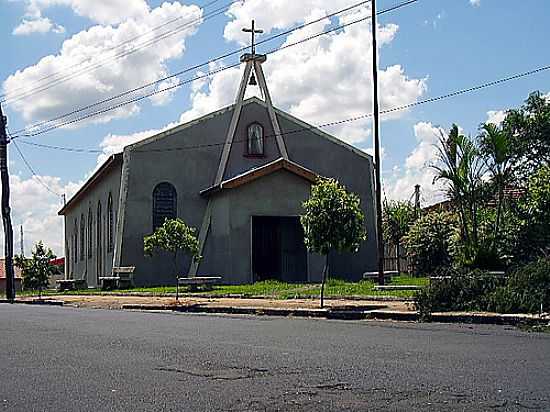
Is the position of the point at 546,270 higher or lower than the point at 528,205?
lower

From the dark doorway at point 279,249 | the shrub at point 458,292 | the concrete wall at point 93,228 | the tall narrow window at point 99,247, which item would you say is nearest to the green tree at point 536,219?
the shrub at point 458,292

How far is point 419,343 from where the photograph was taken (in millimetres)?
12875

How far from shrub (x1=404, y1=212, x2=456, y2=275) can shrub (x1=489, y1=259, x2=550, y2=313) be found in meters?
21.3

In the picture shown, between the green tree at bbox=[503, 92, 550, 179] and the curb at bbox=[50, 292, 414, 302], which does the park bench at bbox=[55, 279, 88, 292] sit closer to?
the curb at bbox=[50, 292, 414, 302]

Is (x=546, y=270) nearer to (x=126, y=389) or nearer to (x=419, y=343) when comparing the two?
(x=419, y=343)

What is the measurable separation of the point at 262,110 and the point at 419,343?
102 ft

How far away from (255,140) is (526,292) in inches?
1040

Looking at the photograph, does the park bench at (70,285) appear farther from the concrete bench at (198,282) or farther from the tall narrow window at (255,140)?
the concrete bench at (198,282)

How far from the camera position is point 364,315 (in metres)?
19.3

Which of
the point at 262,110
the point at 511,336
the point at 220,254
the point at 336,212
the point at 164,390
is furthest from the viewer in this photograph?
the point at 262,110

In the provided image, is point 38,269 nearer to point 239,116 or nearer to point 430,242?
point 239,116

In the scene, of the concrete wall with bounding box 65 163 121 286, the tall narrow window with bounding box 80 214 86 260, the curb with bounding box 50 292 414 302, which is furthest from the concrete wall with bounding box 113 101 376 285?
the tall narrow window with bounding box 80 214 86 260

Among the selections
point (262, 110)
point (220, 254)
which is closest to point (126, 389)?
point (220, 254)

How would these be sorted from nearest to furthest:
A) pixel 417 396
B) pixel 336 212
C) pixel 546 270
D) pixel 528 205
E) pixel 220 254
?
pixel 417 396 → pixel 546 270 → pixel 336 212 → pixel 528 205 → pixel 220 254
